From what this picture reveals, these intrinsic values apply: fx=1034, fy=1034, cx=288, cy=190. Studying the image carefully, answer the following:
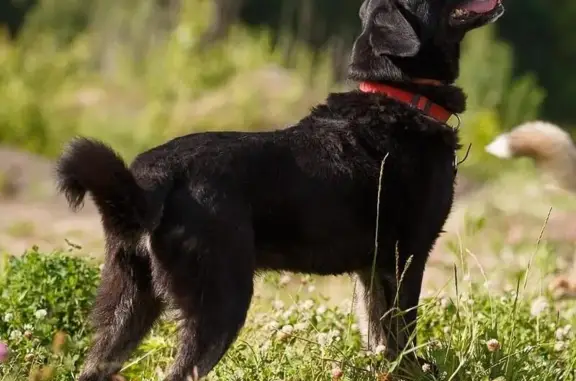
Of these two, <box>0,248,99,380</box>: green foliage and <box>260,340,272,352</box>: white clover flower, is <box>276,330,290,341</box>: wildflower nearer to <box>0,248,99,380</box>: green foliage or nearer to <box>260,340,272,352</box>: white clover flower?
<box>260,340,272,352</box>: white clover flower

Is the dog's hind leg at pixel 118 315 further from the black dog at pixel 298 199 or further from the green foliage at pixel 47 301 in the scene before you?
the green foliage at pixel 47 301

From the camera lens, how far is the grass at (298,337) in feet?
13.9

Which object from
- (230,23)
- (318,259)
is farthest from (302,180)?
(230,23)

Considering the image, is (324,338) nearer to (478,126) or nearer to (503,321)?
(503,321)

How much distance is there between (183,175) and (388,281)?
3.62ft

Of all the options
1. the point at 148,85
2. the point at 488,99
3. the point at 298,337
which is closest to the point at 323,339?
the point at 298,337

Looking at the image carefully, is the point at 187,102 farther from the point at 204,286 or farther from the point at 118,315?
the point at 204,286

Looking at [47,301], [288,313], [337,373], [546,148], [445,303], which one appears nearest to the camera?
[337,373]

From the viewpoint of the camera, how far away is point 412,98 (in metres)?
4.50

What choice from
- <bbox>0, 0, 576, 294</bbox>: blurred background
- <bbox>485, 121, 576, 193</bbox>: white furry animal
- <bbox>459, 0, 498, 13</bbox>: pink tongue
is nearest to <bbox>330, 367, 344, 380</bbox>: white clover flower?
<bbox>459, 0, 498, 13</bbox>: pink tongue

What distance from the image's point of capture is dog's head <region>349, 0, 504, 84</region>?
4.48m

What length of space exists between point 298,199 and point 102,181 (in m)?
0.76

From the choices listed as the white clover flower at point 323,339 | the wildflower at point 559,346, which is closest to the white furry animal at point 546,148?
the wildflower at point 559,346

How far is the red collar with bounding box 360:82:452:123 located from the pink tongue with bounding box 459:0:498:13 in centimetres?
47
